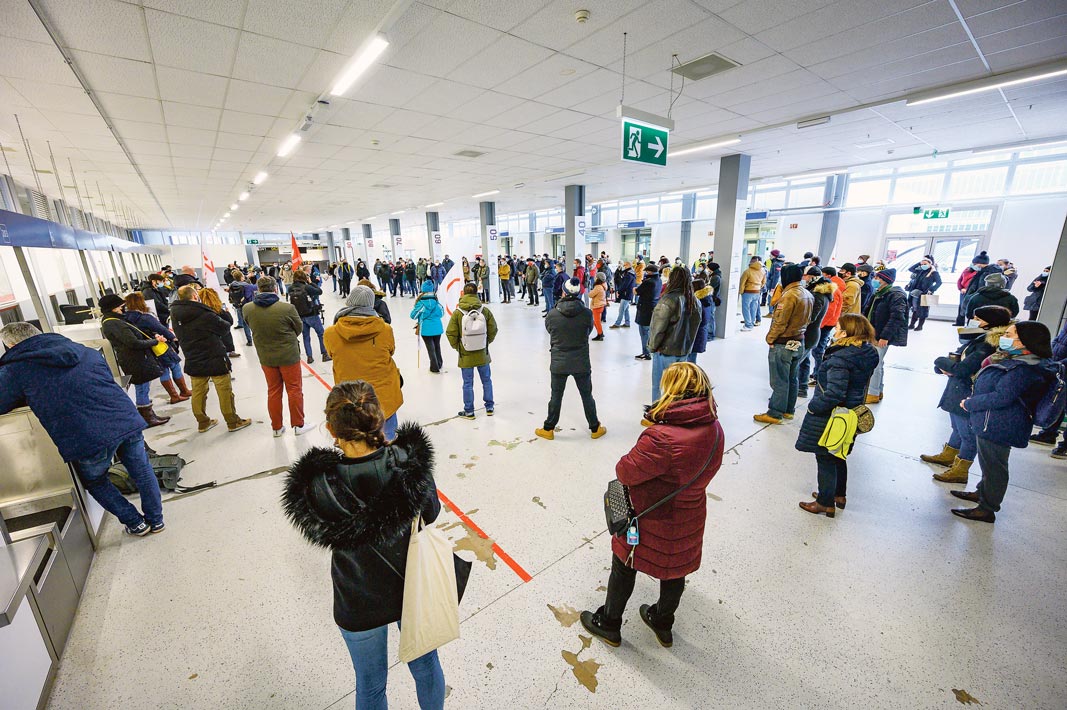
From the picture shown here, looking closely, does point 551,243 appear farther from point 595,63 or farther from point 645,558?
point 645,558

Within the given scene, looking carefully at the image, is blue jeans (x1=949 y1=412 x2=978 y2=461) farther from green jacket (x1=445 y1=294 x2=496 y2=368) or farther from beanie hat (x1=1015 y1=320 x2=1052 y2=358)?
green jacket (x1=445 y1=294 x2=496 y2=368)

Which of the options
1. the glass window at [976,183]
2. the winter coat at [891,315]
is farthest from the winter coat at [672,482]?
the glass window at [976,183]

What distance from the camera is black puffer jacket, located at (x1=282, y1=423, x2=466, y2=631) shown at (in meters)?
1.19

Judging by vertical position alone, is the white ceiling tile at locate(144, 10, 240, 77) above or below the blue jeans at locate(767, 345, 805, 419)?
above

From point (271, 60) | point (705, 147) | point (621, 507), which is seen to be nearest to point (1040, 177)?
point (705, 147)

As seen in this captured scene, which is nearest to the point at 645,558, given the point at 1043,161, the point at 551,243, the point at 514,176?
the point at 514,176

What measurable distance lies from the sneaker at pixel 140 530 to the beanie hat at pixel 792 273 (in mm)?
5950

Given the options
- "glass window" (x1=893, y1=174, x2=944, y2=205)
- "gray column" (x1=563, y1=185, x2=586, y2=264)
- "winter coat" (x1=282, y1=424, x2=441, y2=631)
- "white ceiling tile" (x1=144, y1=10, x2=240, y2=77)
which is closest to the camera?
"winter coat" (x1=282, y1=424, x2=441, y2=631)

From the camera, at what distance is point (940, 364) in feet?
10.8

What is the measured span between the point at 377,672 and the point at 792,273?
4849 mm

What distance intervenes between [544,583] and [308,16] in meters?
4.43

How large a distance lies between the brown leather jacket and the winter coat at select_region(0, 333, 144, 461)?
17.4 feet

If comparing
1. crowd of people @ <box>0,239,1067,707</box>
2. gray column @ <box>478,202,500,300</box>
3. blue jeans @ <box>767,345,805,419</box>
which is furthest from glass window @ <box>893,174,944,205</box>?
gray column @ <box>478,202,500,300</box>

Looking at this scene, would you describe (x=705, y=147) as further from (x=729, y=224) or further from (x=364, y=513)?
(x=364, y=513)
